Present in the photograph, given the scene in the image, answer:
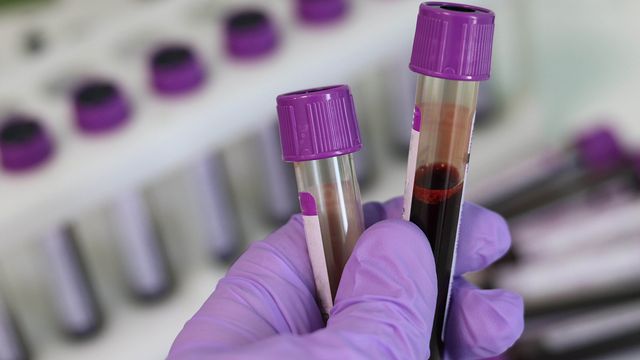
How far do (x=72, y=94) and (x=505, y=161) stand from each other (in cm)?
55

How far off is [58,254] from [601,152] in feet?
2.03

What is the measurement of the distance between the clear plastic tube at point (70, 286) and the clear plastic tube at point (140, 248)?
5 centimetres

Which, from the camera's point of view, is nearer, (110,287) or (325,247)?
(325,247)

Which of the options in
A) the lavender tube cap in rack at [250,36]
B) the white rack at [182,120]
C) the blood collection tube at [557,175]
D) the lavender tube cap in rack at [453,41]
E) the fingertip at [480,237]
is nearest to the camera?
the lavender tube cap in rack at [453,41]

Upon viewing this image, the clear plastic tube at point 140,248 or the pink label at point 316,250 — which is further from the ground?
the pink label at point 316,250

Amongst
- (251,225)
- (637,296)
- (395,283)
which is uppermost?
(395,283)

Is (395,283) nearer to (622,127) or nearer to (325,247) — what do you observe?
(325,247)

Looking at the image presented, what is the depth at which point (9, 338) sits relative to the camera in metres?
0.71

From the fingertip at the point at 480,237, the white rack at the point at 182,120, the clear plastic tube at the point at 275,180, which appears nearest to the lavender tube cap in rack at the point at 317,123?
the fingertip at the point at 480,237

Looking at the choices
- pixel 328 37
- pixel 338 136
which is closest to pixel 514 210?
pixel 328 37

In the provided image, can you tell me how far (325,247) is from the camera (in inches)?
16.3

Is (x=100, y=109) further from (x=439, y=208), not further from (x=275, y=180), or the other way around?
(x=439, y=208)

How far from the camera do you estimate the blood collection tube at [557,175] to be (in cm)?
87

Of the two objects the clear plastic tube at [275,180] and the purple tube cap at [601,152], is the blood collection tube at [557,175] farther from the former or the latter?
the clear plastic tube at [275,180]
